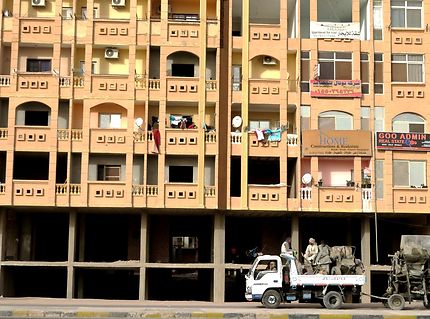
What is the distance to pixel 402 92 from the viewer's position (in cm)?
3759

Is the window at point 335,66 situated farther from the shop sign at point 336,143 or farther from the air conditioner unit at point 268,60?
the shop sign at point 336,143

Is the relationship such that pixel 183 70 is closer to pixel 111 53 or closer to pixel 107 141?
pixel 111 53

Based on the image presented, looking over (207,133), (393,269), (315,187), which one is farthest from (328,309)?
(207,133)

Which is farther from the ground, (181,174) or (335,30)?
(335,30)

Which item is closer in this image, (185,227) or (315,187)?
(315,187)

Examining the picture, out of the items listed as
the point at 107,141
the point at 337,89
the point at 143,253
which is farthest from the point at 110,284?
the point at 337,89

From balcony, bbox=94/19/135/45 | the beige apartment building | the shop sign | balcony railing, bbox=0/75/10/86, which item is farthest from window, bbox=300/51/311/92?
balcony railing, bbox=0/75/10/86

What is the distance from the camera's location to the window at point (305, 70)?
37.5 metres

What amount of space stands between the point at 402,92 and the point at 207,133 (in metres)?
10.5

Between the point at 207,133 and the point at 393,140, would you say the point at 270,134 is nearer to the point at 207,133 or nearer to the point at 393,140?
the point at 207,133

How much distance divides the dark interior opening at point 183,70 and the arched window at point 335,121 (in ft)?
24.0

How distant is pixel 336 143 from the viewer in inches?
1451

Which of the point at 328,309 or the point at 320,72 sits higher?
the point at 320,72

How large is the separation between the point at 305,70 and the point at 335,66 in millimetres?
1579
